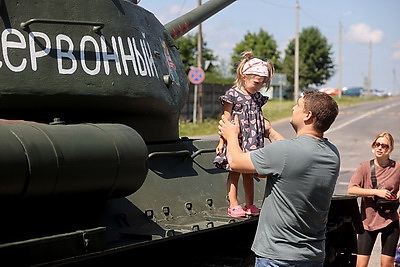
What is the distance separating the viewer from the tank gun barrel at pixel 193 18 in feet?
24.2

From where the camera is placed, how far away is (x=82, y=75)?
5062mm

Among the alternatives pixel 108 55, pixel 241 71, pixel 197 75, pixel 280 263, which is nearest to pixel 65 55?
pixel 108 55

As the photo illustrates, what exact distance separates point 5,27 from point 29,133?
1.04 m

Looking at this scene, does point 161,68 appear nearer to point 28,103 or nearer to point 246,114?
point 246,114

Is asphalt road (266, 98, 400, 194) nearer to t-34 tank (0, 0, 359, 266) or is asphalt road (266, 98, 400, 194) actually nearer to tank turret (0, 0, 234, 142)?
t-34 tank (0, 0, 359, 266)

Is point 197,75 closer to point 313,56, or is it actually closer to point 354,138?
point 354,138

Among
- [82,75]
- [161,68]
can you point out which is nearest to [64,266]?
[82,75]

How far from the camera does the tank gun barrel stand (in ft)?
24.2

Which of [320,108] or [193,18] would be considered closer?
[320,108]

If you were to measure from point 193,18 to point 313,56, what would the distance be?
71628mm

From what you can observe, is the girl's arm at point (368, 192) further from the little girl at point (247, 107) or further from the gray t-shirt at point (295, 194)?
the gray t-shirt at point (295, 194)

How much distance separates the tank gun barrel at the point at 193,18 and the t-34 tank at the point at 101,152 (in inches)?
29.5

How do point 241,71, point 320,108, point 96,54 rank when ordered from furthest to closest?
1. point 241,71
2. point 96,54
3. point 320,108

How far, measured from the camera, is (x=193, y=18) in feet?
25.1
